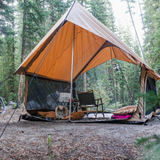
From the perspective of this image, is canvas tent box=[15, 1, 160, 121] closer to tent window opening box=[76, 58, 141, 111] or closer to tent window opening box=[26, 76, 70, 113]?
tent window opening box=[26, 76, 70, 113]

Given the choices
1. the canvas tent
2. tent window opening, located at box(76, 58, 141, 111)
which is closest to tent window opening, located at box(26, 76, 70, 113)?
the canvas tent

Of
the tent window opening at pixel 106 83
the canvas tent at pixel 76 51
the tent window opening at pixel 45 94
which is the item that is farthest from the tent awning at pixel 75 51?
the tent window opening at pixel 106 83

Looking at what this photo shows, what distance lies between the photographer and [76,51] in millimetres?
5062

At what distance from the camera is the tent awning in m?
3.29

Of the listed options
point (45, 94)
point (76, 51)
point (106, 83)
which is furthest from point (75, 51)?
point (106, 83)

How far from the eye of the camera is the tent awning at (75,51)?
3.29m

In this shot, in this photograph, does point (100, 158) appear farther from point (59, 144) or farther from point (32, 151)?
point (32, 151)

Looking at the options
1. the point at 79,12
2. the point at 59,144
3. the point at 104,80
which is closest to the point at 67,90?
the point at 79,12

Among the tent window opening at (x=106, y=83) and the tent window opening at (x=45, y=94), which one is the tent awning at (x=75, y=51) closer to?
the tent window opening at (x=45, y=94)

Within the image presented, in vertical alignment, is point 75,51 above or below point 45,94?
above

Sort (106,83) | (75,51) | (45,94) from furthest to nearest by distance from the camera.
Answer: (106,83), (75,51), (45,94)

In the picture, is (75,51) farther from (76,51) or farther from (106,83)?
(106,83)

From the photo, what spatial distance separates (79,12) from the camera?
10.7ft

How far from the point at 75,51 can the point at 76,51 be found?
0.04 m
